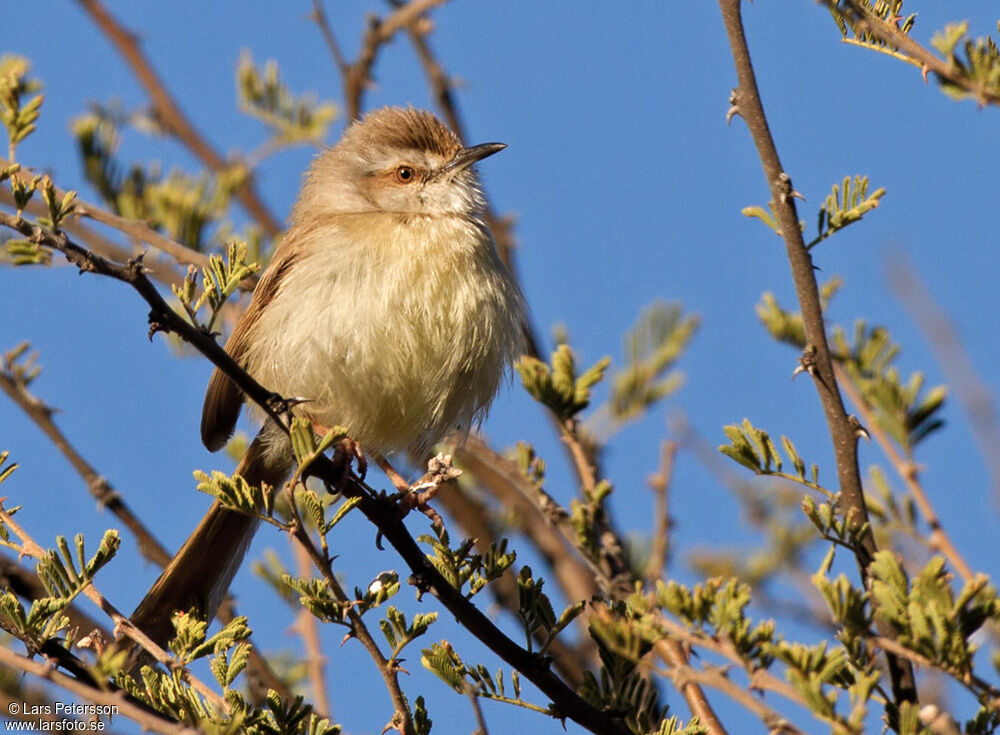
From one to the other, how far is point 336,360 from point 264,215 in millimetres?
2091

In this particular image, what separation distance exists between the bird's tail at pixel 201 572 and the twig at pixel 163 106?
1.82m

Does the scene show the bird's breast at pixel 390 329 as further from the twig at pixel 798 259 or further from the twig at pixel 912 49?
the twig at pixel 912 49

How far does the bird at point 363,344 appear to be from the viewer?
4.37 meters

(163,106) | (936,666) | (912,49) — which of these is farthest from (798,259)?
(163,106)

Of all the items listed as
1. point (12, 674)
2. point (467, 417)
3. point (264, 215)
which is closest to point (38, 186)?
point (12, 674)

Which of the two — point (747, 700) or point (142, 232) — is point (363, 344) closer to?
point (142, 232)

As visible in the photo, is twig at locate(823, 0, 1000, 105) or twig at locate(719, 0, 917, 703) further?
twig at locate(719, 0, 917, 703)

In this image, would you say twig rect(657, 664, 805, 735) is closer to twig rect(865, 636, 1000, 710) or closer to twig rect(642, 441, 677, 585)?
twig rect(865, 636, 1000, 710)

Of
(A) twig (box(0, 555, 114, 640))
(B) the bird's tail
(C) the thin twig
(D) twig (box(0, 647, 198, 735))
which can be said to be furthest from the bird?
(D) twig (box(0, 647, 198, 735))

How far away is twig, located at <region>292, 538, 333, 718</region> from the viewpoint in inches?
161

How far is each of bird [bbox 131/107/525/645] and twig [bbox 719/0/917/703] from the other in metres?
1.79

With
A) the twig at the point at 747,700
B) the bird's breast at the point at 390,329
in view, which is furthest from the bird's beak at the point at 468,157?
the twig at the point at 747,700

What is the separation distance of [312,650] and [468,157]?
243 cm

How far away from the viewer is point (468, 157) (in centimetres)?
559
